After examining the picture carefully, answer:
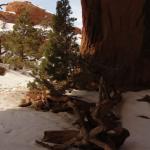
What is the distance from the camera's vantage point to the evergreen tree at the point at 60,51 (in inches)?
277

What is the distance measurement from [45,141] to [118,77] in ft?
11.5

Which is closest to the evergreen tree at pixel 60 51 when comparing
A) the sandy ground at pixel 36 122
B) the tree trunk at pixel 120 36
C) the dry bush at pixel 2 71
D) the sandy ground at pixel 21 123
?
the sandy ground at pixel 36 122

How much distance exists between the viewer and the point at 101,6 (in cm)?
816

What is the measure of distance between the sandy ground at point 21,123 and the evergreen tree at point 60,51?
0.63 m

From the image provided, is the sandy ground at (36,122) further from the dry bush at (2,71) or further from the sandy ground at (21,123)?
the dry bush at (2,71)

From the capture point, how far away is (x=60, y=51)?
705 cm

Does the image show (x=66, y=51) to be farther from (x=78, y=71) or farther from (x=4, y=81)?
(x=4, y=81)

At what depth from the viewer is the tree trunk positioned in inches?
320

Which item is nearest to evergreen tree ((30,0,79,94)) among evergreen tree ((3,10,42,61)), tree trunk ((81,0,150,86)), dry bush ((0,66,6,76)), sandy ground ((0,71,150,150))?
sandy ground ((0,71,150,150))

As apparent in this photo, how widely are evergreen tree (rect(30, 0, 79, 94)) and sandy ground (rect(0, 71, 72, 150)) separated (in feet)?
2.06

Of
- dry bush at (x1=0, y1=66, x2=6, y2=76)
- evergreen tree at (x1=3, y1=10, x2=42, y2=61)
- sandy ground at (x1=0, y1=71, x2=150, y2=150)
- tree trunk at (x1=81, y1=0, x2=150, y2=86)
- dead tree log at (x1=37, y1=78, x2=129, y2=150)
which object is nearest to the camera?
dead tree log at (x1=37, y1=78, x2=129, y2=150)

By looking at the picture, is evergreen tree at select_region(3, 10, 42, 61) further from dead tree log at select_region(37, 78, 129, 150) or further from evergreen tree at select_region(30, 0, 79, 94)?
dead tree log at select_region(37, 78, 129, 150)

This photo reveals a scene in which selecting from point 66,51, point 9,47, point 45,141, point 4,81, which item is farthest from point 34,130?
point 9,47

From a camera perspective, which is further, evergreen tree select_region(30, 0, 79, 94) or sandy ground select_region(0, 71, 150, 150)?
evergreen tree select_region(30, 0, 79, 94)
